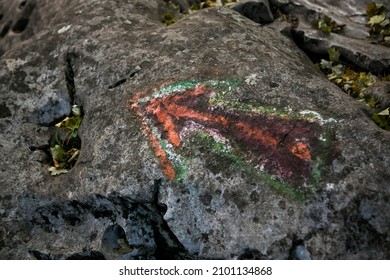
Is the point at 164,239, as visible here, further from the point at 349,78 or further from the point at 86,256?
the point at 349,78

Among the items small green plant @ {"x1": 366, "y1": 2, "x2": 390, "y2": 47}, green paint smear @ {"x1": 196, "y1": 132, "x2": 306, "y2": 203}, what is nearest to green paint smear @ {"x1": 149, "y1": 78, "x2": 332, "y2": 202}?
green paint smear @ {"x1": 196, "y1": 132, "x2": 306, "y2": 203}

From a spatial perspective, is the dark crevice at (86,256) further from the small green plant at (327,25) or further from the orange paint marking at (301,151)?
the small green plant at (327,25)

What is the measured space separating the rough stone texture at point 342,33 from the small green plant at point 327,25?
78mm

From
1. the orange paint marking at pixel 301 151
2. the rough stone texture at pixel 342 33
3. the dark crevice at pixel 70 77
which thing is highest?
the rough stone texture at pixel 342 33

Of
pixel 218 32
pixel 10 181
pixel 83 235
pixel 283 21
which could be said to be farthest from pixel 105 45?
pixel 283 21

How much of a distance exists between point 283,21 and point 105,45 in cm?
338

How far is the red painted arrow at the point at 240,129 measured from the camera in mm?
3711

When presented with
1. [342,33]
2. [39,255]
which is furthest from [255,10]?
[39,255]

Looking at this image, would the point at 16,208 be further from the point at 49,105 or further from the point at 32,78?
the point at 32,78

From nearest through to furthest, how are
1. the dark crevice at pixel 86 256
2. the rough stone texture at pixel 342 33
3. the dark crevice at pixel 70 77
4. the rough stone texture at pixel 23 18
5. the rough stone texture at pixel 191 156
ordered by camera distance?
the rough stone texture at pixel 191 156
the dark crevice at pixel 86 256
the dark crevice at pixel 70 77
the rough stone texture at pixel 342 33
the rough stone texture at pixel 23 18

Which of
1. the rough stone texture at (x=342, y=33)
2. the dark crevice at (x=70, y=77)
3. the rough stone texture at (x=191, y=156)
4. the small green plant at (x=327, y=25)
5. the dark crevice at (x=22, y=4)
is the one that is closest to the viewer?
the rough stone texture at (x=191, y=156)

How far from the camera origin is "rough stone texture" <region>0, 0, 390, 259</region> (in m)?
3.46

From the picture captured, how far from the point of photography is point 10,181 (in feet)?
14.6

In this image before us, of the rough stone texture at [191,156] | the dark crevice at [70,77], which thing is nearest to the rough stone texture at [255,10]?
the rough stone texture at [191,156]
